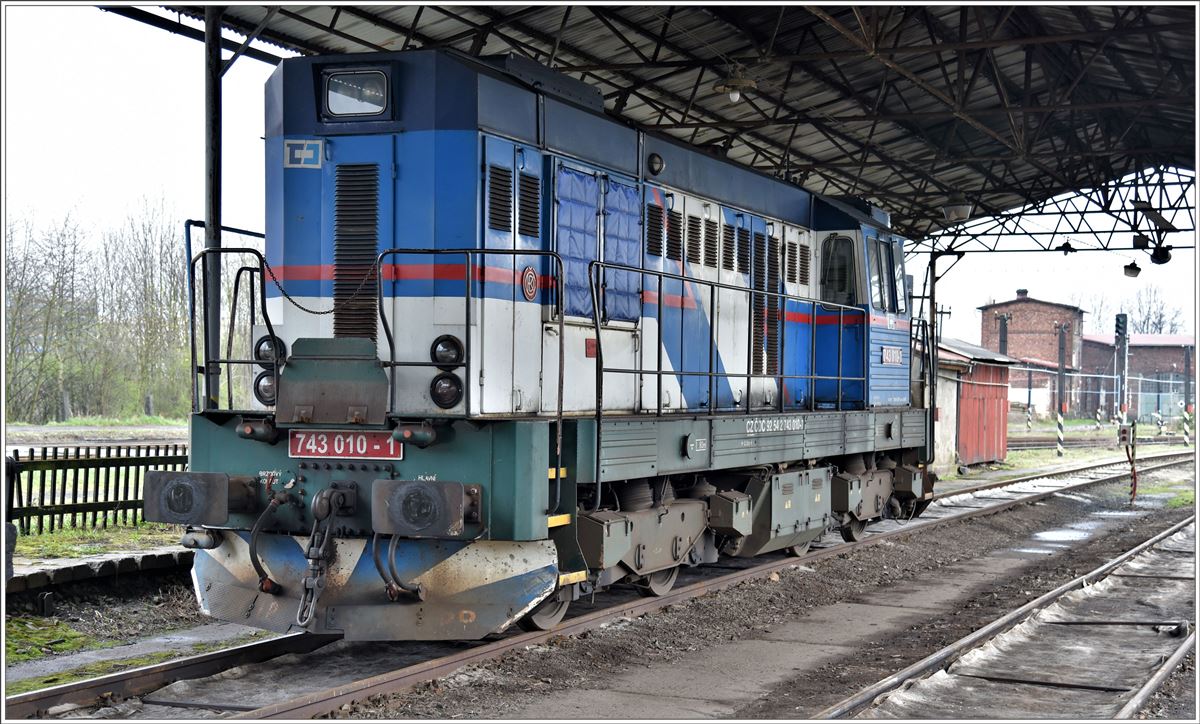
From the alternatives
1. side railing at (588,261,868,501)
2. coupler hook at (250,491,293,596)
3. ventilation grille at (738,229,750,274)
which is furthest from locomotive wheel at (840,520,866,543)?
coupler hook at (250,491,293,596)

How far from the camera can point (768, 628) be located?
8.48 m

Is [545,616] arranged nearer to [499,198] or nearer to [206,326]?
[499,198]

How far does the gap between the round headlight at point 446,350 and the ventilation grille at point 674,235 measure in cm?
296

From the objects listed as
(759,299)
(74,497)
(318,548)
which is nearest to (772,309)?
(759,299)

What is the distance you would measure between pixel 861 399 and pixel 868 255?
1565 millimetres

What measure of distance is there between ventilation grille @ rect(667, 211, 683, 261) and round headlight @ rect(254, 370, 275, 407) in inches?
139

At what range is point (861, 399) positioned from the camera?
12016 millimetres

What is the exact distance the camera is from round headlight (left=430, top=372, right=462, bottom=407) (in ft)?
21.9

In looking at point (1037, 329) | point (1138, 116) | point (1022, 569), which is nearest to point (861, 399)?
point (1022, 569)

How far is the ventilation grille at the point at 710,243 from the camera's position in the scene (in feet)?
32.0

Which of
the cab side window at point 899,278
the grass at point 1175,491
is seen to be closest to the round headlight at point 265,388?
the cab side window at point 899,278

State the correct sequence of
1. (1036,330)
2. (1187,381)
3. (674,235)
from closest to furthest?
(674,235) → (1187,381) → (1036,330)

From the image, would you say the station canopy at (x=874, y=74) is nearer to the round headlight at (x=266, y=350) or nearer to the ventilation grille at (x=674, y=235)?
the ventilation grille at (x=674, y=235)

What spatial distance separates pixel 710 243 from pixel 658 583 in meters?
3.06
